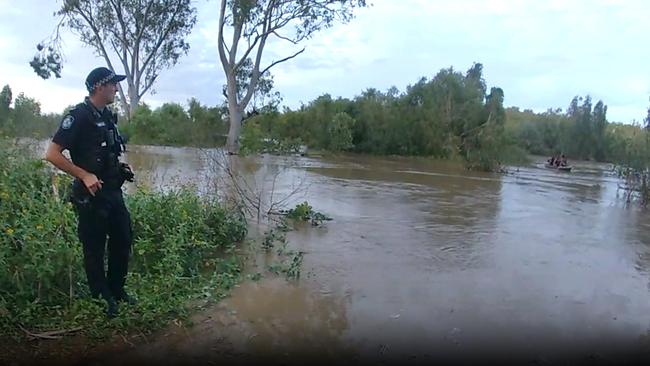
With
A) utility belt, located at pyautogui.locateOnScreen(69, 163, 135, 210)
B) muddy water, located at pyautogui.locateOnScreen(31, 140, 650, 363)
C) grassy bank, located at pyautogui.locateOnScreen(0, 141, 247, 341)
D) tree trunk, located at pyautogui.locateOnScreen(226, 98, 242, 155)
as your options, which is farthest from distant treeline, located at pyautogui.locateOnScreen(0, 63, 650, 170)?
utility belt, located at pyautogui.locateOnScreen(69, 163, 135, 210)

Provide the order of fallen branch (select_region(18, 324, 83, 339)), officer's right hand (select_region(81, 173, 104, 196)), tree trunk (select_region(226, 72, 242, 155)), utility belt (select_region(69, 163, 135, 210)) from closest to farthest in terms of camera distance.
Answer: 1. fallen branch (select_region(18, 324, 83, 339))
2. officer's right hand (select_region(81, 173, 104, 196))
3. utility belt (select_region(69, 163, 135, 210))
4. tree trunk (select_region(226, 72, 242, 155))

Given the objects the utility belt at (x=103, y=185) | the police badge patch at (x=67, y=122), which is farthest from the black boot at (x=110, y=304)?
the police badge patch at (x=67, y=122)

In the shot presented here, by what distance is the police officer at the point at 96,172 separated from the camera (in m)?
3.80

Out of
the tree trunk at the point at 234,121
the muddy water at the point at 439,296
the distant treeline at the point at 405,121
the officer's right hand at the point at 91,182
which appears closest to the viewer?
the officer's right hand at the point at 91,182

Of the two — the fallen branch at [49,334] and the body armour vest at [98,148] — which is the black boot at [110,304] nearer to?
the fallen branch at [49,334]

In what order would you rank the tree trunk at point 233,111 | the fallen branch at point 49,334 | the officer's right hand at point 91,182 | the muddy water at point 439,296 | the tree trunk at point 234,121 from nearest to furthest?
1. the fallen branch at point 49,334
2. the officer's right hand at point 91,182
3. the muddy water at point 439,296
4. the tree trunk at point 233,111
5. the tree trunk at point 234,121

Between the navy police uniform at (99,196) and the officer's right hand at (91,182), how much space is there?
0.33ft

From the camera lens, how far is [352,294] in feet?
17.5

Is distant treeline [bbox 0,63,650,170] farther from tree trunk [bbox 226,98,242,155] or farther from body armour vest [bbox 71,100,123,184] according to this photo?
body armour vest [bbox 71,100,123,184]

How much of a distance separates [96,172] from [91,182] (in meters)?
0.17

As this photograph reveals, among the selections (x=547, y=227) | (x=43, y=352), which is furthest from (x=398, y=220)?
(x=43, y=352)

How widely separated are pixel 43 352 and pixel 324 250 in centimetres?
423

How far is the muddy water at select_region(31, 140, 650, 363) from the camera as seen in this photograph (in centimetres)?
406

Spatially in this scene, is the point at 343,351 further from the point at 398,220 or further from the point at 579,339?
the point at 398,220
